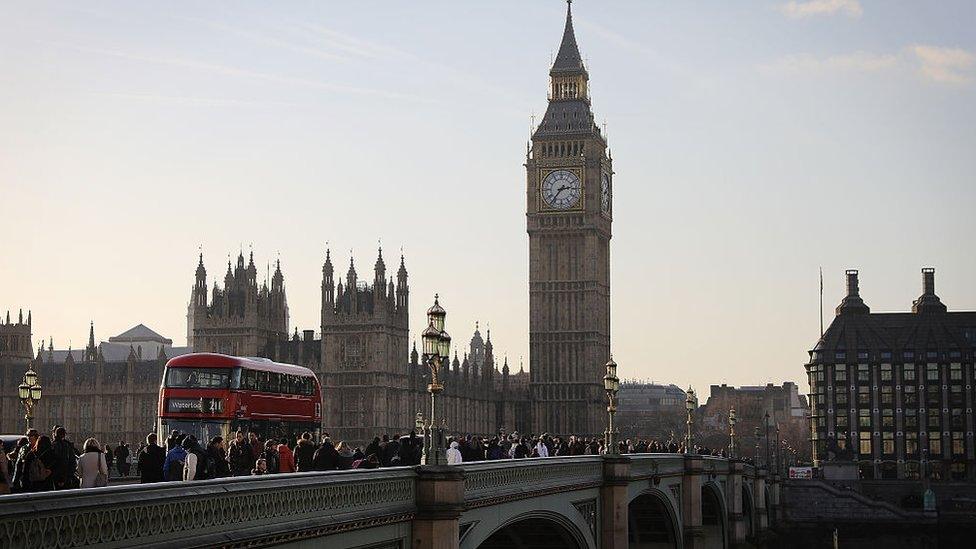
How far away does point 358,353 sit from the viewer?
349ft

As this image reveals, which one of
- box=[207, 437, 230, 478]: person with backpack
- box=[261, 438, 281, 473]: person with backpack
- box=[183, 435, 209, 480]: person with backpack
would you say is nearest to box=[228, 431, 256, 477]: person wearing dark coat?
box=[261, 438, 281, 473]: person with backpack

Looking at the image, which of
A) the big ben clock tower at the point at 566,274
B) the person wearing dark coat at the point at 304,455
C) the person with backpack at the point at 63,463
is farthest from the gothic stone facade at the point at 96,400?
the person with backpack at the point at 63,463

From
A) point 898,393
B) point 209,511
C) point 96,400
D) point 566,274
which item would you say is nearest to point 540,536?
point 209,511

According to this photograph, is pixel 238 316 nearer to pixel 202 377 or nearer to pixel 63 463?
pixel 202 377

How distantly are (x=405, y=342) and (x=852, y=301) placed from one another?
60.1m

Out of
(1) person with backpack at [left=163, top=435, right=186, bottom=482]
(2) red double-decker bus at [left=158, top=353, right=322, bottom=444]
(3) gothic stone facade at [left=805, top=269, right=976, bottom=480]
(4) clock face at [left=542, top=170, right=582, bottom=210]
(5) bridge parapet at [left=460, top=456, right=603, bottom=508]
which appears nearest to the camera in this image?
(1) person with backpack at [left=163, top=435, right=186, bottom=482]

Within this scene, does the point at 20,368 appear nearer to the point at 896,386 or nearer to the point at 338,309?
the point at 338,309

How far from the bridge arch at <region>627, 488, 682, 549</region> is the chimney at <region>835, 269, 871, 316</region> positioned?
99.2 meters

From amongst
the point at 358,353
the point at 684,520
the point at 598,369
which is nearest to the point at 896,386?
the point at 598,369

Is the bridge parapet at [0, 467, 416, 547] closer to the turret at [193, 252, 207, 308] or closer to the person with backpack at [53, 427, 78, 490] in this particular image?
the person with backpack at [53, 427, 78, 490]

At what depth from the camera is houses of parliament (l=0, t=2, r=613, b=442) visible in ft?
350

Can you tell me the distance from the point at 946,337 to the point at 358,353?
206ft

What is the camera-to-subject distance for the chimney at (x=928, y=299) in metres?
153

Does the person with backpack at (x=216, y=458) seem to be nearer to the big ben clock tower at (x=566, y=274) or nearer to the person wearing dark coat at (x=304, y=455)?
the person wearing dark coat at (x=304, y=455)
